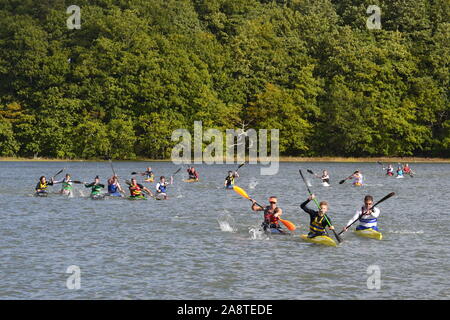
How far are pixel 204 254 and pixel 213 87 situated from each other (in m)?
97.7

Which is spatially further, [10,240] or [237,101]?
[237,101]

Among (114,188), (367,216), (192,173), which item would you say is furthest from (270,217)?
(192,173)

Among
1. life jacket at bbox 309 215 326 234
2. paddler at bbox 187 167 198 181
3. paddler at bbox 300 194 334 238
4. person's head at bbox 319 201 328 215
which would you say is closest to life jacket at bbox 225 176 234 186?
paddler at bbox 187 167 198 181

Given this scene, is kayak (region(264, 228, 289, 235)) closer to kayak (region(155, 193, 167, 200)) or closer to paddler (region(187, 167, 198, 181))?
kayak (region(155, 193, 167, 200))

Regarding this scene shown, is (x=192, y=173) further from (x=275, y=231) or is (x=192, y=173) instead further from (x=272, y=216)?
(x=272, y=216)

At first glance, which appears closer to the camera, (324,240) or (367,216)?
(324,240)

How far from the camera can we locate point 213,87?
12519 cm

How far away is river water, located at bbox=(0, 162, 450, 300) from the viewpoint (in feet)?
75.2

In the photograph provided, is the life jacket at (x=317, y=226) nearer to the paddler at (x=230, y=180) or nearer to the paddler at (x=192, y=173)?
the paddler at (x=230, y=180)

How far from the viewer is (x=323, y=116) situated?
121m

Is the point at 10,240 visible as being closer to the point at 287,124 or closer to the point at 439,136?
the point at 287,124
